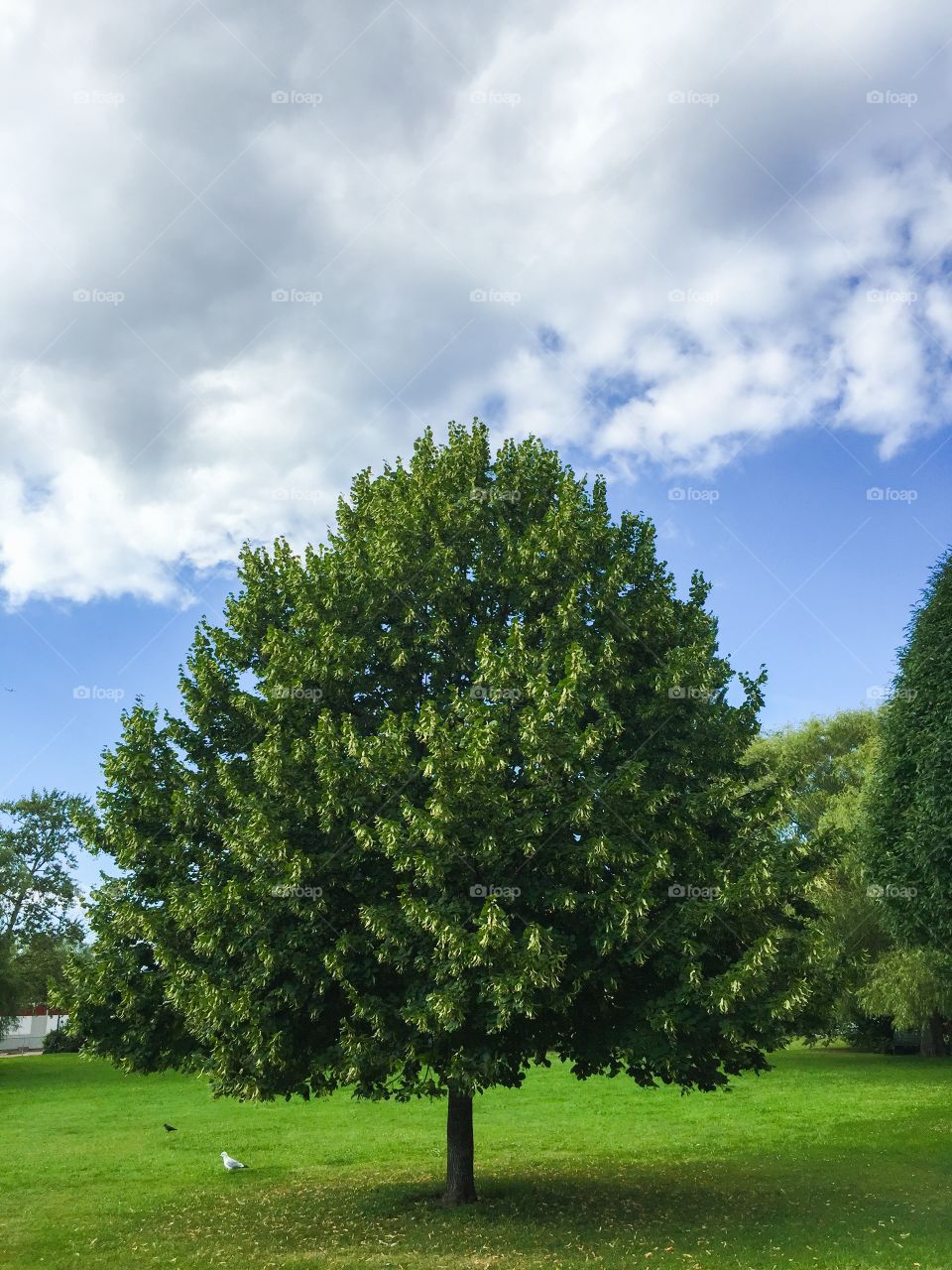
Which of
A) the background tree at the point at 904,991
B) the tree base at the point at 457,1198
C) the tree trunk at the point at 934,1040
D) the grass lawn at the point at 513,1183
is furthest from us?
the tree trunk at the point at 934,1040

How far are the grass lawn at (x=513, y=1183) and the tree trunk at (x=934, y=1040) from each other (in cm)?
1251

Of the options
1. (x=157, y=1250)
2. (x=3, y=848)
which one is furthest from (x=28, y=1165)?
(x=3, y=848)

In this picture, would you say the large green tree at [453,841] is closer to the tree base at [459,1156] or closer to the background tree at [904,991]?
the tree base at [459,1156]

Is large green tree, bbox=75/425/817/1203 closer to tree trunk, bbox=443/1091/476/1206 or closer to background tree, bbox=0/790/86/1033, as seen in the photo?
tree trunk, bbox=443/1091/476/1206

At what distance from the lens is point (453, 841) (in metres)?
15.5

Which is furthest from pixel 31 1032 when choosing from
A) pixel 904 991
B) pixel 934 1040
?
pixel 904 991

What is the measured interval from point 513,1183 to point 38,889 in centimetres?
6015

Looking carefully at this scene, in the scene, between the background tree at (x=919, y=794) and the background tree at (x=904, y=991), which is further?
the background tree at (x=904, y=991)

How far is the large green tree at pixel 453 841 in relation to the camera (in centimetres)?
1555

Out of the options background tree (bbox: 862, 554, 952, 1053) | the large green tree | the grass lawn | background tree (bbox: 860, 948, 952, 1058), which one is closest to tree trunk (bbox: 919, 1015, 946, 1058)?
background tree (bbox: 860, 948, 952, 1058)

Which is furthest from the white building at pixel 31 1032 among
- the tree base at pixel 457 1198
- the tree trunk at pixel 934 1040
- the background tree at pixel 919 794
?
the background tree at pixel 919 794

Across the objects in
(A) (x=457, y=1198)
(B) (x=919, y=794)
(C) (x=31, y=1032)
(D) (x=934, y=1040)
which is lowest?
(C) (x=31, y=1032)

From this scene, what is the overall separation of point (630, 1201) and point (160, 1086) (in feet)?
128

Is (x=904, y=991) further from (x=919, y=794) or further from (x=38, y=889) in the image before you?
(x=38, y=889)
